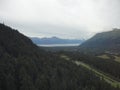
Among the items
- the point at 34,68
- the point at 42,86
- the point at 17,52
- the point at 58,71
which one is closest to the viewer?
the point at 42,86

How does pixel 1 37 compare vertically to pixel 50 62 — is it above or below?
above

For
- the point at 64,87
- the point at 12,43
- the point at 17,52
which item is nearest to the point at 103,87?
the point at 64,87

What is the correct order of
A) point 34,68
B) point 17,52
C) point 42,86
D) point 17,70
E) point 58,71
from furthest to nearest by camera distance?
point 17,52 → point 58,71 → point 34,68 → point 17,70 → point 42,86

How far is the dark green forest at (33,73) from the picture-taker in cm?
10931

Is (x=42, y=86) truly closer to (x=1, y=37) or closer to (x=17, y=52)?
(x=17, y=52)

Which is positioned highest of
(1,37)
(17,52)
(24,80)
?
(1,37)

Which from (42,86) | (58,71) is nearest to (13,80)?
(42,86)

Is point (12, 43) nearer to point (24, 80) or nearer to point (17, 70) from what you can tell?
point (17, 70)

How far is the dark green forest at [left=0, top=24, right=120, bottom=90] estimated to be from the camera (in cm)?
10931

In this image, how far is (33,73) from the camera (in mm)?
133625

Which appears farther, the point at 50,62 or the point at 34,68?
the point at 50,62

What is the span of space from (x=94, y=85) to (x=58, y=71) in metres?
26.4

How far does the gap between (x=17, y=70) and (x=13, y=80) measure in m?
17.3

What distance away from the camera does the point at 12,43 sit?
179 meters
